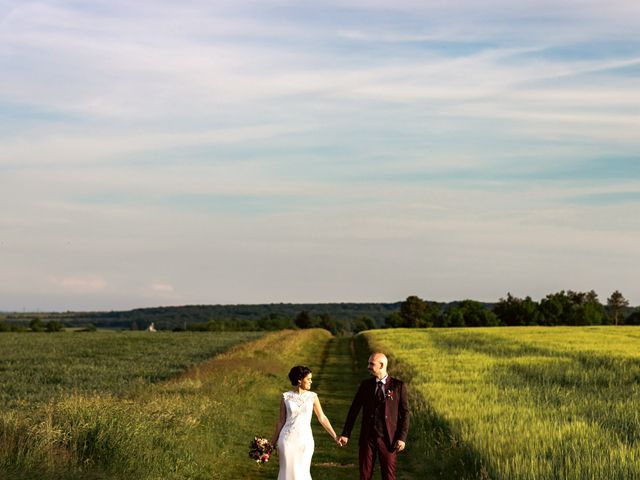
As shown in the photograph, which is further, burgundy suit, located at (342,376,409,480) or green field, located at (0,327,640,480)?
green field, located at (0,327,640,480)

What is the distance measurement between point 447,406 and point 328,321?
150559mm

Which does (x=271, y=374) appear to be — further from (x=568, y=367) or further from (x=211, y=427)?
(x=211, y=427)

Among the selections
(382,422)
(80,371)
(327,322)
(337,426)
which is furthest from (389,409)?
(327,322)

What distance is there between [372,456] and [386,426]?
44 cm

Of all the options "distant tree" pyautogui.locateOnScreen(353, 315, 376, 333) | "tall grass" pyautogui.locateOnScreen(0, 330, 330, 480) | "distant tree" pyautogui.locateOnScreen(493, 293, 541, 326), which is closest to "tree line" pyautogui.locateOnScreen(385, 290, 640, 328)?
"distant tree" pyautogui.locateOnScreen(493, 293, 541, 326)

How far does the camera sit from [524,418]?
17062mm

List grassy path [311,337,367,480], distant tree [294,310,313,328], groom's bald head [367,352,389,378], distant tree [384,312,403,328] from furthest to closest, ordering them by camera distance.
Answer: distant tree [294,310,313,328], distant tree [384,312,403,328], grassy path [311,337,367,480], groom's bald head [367,352,389,378]

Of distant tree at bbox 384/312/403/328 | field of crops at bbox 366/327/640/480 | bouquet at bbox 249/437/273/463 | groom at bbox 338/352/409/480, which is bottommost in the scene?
field of crops at bbox 366/327/640/480

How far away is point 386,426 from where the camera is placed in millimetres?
11109

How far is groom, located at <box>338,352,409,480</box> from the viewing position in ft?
36.4

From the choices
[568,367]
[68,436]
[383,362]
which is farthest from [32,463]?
[568,367]

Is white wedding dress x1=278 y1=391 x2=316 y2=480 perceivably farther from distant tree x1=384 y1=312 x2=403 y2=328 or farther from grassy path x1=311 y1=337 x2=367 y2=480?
distant tree x1=384 y1=312 x2=403 y2=328

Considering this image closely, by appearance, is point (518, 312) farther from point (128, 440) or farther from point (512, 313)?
point (128, 440)

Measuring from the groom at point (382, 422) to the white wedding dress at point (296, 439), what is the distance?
449mm
